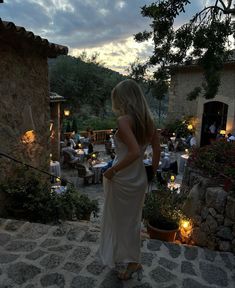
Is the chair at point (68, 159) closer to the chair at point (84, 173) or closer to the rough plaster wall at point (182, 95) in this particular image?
the chair at point (84, 173)

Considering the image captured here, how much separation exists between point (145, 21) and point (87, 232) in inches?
118

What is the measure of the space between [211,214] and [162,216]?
2.33ft

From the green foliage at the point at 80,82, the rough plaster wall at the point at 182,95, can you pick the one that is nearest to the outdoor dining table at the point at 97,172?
the rough plaster wall at the point at 182,95

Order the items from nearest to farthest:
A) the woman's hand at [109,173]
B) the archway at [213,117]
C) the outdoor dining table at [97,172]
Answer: the woman's hand at [109,173], the outdoor dining table at [97,172], the archway at [213,117]

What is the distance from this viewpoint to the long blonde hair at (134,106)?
6.73 feet

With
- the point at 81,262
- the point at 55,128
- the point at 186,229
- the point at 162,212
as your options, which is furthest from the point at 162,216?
the point at 55,128

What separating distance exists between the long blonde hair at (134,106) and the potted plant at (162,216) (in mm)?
1931

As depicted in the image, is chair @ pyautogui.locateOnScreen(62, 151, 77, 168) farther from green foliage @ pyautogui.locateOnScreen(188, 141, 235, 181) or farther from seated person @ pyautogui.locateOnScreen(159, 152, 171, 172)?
green foliage @ pyautogui.locateOnScreen(188, 141, 235, 181)

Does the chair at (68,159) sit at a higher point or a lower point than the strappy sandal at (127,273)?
lower

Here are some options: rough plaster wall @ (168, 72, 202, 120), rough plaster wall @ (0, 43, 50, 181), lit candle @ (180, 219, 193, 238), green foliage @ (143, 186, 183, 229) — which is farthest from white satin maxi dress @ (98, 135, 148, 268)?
rough plaster wall @ (168, 72, 202, 120)

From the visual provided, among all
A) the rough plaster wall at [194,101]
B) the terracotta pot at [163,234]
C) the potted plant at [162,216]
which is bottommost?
the terracotta pot at [163,234]

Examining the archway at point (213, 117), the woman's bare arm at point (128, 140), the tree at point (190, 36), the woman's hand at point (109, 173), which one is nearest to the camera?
the woman's bare arm at point (128, 140)

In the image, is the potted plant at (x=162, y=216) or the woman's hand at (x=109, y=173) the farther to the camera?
the potted plant at (x=162, y=216)

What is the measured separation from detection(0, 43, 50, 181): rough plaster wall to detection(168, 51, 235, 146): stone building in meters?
8.88
